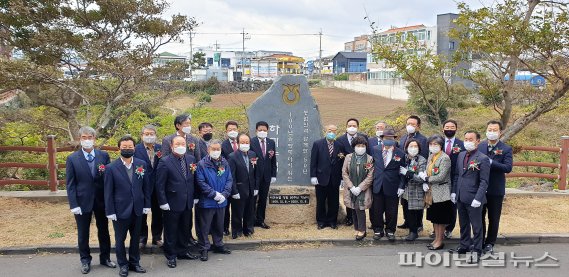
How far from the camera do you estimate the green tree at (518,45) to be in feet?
22.2

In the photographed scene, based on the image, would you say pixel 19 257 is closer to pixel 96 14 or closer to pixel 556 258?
pixel 96 14

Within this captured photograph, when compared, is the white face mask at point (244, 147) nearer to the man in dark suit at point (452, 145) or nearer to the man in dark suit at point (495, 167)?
the man in dark suit at point (452, 145)

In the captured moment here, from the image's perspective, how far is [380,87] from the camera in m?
41.2

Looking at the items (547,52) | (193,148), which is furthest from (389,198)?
(547,52)

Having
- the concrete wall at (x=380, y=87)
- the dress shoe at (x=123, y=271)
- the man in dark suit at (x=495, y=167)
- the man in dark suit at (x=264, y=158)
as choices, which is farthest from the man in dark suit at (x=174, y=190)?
the concrete wall at (x=380, y=87)

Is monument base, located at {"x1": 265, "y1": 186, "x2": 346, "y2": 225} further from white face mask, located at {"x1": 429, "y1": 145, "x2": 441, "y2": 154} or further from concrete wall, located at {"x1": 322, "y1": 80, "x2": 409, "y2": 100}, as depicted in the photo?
concrete wall, located at {"x1": 322, "y1": 80, "x2": 409, "y2": 100}

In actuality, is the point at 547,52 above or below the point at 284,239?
above

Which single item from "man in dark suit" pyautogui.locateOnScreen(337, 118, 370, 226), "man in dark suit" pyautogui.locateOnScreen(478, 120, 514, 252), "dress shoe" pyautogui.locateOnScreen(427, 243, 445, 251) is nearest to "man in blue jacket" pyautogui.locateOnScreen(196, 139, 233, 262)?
"man in dark suit" pyautogui.locateOnScreen(337, 118, 370, 226)

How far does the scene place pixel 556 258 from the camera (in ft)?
19.0

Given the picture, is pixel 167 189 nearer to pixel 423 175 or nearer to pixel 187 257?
pixel 187 257

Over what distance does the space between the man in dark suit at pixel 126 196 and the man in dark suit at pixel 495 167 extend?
13.3ft

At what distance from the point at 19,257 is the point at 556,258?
6.67m

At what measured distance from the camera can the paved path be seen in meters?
5.20

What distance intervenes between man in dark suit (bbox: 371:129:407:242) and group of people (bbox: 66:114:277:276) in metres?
1.57
